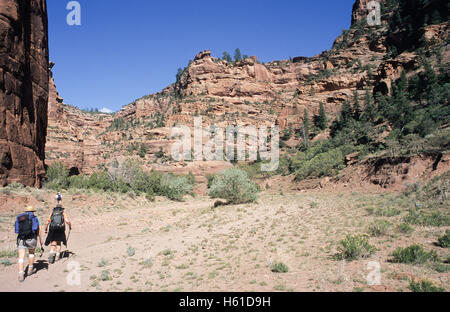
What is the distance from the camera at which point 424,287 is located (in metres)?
4.41

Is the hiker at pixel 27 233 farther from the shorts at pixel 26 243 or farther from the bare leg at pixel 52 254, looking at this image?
the bare leg at pixel 52 254

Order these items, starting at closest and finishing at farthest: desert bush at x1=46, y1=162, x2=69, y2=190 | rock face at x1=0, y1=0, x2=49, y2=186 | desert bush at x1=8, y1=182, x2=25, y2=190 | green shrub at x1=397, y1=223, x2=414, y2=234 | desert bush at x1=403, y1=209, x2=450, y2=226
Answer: green shrub at x1=397, y1=223, x2=414, y2=234 < desert bush at x1=403, y1=209, x2=450, y2=226 < desert bush at x1=8, y1=182, x2=25, y2=190 < rock face at x1=0, y1=0, x2=49, y2=186 < desert bush at x1=46, y1=162, x2=69, y2=190

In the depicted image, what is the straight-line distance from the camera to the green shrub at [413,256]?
5.87 m

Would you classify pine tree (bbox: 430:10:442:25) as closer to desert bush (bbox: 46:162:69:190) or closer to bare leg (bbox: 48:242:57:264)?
bare leg (bbox: 48:242:57:264)

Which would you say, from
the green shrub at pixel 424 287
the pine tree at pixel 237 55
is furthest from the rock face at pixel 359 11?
the green shrub at pixel 424 287

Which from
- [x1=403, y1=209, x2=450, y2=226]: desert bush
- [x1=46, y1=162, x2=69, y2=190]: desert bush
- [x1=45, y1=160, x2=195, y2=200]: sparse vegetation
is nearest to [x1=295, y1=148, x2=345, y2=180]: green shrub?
[x1=45, y1=160, x2=195, y2=200]: sparse vegetation

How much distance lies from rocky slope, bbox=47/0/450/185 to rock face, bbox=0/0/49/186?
1578 cm

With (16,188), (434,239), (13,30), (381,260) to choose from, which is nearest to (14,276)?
(381,260)

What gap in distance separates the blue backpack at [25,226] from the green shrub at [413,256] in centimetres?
887

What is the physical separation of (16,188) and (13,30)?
36.0ft

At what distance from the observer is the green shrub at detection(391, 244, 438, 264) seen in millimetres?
5867

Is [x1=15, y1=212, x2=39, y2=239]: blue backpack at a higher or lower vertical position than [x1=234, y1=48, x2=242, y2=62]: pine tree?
lower

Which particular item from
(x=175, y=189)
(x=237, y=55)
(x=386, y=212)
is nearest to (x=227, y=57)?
(x=237, y=55)
